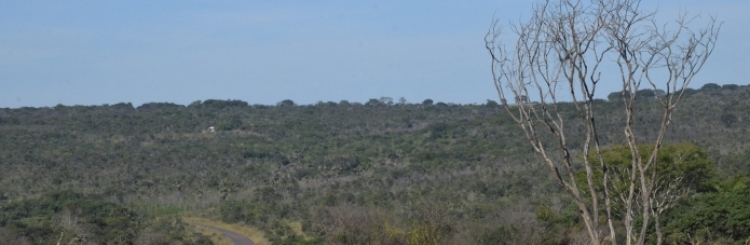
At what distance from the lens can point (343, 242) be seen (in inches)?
1261

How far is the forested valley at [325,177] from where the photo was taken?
3055 centimetres

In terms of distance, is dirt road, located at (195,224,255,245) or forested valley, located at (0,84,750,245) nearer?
forested valley, located at (0,84,750,245)

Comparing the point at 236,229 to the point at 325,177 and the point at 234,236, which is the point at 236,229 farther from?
the point at 325,177

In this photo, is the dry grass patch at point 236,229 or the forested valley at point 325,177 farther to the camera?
the dry grass patch at point 236,229

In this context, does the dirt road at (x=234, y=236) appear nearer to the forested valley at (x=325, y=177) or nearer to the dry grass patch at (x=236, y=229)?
the dry grass patch at (x=236, y=229)

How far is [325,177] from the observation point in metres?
56.8

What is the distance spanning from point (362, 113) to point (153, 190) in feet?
145

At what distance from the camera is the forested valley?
30.5 m

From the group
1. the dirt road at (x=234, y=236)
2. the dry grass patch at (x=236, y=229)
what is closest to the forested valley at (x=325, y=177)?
the dry grass patch at (x=236, y=229)

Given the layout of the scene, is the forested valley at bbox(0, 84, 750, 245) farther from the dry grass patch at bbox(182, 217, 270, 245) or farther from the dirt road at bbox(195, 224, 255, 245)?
the dirt road at bbox(195, 224, 255, 245)

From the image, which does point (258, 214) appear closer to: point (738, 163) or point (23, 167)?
point (23, 167)

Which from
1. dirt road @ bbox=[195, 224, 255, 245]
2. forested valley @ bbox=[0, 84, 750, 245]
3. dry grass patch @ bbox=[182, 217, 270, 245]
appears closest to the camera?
forested valley @ bbox=[0, 84, 750, 245]

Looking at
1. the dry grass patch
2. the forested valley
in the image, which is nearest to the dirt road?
the dry grass patch

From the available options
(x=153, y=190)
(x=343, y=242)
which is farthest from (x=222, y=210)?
(x=343, y=242)
